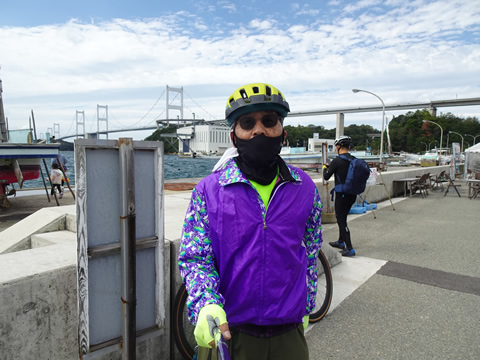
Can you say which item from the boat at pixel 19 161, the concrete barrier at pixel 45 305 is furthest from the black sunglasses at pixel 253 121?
the boat at pixel 19 161

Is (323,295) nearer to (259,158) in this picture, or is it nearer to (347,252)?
(347,252)

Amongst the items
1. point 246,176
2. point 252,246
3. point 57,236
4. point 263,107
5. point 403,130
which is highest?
point 403,130

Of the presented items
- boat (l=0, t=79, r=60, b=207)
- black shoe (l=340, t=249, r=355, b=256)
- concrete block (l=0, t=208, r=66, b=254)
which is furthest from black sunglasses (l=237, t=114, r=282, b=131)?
boat (l=0, t=79, r=60, b=207)

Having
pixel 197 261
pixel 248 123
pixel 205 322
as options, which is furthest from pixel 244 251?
pixel 248 123

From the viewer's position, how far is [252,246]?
157 cm

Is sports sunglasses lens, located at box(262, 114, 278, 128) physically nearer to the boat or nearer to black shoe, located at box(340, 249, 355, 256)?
black shoe, located at box(340, 249, 355, 256)

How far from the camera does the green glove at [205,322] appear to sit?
140 cm

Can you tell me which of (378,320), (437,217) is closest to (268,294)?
(378,320)

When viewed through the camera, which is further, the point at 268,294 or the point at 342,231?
the point at 342,231

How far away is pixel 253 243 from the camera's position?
1.57m

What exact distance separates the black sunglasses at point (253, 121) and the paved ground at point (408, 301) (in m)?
2.18

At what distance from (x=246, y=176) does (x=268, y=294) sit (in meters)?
0.54

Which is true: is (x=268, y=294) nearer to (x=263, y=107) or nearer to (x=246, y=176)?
(x=246, y=176)

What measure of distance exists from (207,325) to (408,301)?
11.4 ft
